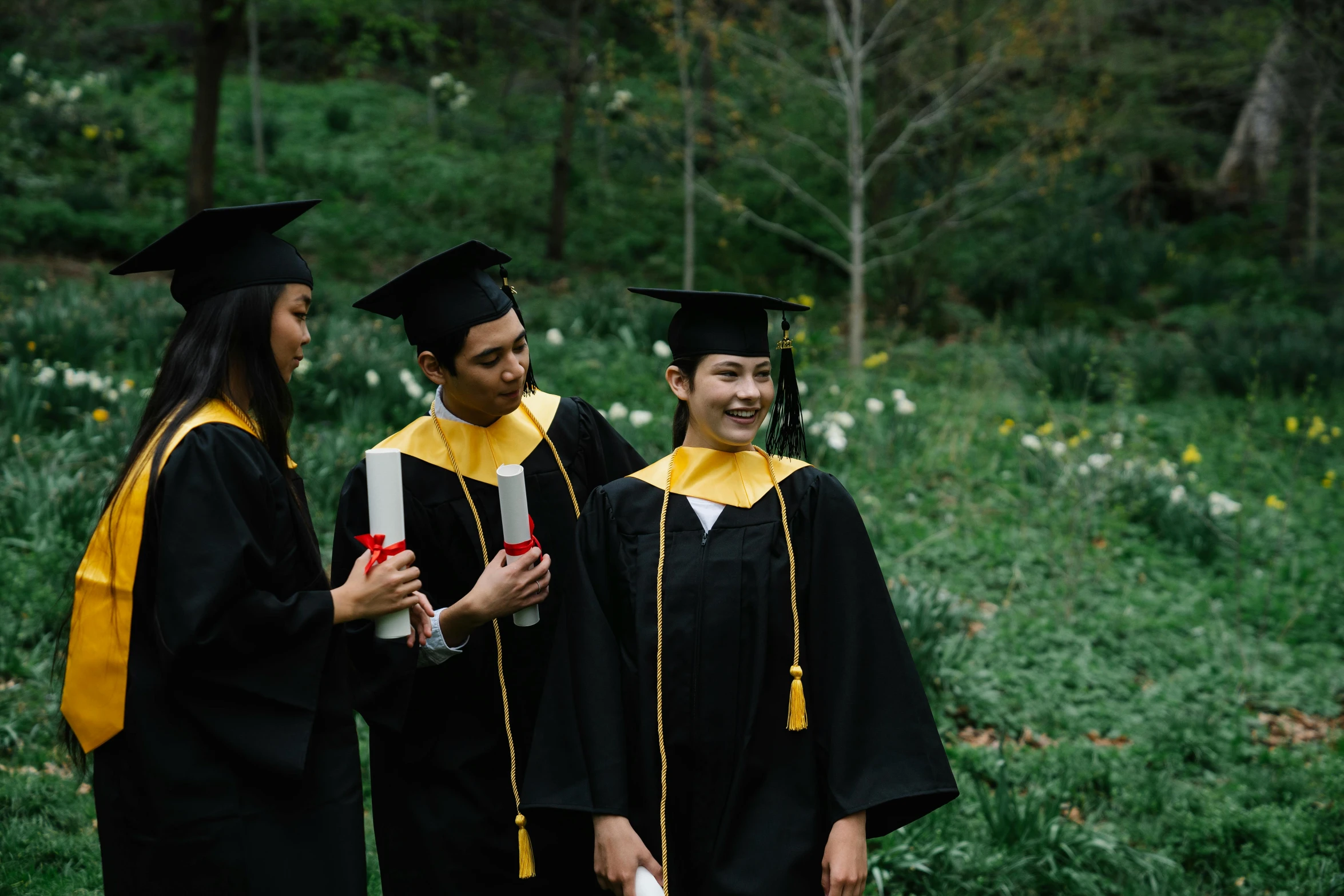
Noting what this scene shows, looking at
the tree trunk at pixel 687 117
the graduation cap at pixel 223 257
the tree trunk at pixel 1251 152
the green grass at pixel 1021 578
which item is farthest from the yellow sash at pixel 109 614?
the tree trunk at pixel 1251 152

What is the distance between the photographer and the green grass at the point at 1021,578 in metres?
3.42

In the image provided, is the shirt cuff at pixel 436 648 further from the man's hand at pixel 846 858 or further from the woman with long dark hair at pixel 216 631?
the man's hand at pixel 846 858

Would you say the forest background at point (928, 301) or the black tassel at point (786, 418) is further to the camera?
the forest background at point (928, 301)

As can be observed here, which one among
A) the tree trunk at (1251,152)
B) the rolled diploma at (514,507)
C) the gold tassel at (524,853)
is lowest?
the gold tassel at (524,853)

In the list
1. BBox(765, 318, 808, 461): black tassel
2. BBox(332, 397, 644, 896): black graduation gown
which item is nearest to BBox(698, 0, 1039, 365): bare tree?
BBox(765, 318, 808, 461): black tassel

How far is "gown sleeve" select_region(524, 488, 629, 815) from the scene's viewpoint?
6.61 ft

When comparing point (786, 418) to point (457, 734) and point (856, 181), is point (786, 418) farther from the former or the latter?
point (856, 181)

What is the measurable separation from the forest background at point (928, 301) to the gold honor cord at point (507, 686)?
1.33m

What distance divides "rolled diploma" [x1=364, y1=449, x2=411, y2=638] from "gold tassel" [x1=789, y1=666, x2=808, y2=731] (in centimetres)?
74

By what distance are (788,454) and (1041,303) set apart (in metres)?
10.2

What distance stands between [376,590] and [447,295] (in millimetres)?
660

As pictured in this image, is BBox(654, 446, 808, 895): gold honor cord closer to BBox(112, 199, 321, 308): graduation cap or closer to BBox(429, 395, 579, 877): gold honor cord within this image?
BBox(429, 395, 579, 877): gold honor cord

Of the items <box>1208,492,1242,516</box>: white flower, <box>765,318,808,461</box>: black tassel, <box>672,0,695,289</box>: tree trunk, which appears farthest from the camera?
<box>672,0,695,289</box>: tree trunk

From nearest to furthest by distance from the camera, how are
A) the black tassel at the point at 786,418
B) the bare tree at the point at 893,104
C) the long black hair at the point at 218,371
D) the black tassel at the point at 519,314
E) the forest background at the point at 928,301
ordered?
1. the long black hair at the point at 218,371
2. the black tassel at the point at 786,418
3. the black tassel at the point at 519,314
4. the forest background at the point at 928,301
5. the bare tree at the point at 893,104
